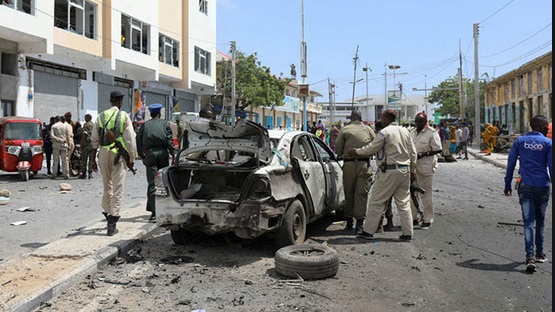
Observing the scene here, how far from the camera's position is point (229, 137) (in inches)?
250

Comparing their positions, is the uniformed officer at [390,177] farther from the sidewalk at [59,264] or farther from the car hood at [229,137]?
the sidewalk at [59,264]

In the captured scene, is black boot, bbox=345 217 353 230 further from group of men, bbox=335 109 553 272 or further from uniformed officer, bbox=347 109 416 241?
uniformed officer, bbox=347 109 416 241

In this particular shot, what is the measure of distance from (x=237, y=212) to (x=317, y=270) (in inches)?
47.2

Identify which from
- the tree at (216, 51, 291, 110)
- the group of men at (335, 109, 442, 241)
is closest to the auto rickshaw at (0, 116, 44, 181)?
the group of men at (335, 109, 442, 241)

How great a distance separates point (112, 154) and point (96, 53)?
17.7m

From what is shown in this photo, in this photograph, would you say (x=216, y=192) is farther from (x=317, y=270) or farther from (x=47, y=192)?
(x=47, y=192)

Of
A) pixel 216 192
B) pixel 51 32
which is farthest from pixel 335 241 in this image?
pixel 51 32

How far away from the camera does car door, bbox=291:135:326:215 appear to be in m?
6.52

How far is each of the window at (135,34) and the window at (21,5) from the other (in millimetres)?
6943

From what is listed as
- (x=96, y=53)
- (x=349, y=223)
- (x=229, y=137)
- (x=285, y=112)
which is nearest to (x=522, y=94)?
(x=96, y=53)

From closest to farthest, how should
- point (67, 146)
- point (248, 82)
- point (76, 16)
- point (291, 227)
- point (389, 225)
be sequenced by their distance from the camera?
point (291, 227)
point (389, 225)
point (67, 146)
point (76, 16)
point (248, 82)

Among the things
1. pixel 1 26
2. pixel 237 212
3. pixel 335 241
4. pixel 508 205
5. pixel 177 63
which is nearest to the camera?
pixel 237 212

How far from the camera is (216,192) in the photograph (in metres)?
6.92

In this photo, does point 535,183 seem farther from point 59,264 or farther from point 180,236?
A: point 59,264
